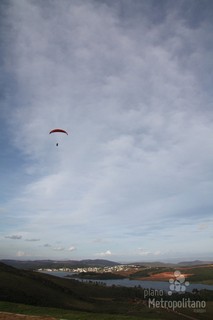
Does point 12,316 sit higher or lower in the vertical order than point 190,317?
higher

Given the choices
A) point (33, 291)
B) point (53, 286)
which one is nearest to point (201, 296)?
point (53, 286)

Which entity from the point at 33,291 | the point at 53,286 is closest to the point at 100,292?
the point at 53,286

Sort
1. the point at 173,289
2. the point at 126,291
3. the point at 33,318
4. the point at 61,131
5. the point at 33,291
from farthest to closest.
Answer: the point at 173,289 → the point at 126,291 → the point at 33,291 → the point at 61,131 → the point at 33,318

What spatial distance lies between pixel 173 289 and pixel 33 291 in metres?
97.6

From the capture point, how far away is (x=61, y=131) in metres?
48.7

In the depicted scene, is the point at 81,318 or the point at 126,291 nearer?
the point at 81,318

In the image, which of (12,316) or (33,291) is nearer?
(12,316)

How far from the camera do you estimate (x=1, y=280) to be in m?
100

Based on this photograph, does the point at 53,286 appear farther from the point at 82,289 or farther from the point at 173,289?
the point at 173,289

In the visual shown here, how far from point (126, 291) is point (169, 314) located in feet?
270

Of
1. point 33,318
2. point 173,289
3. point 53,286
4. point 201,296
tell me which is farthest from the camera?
point 173,289

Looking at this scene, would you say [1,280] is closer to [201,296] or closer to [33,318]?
[33,318]

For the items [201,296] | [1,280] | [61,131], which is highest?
[61,131]

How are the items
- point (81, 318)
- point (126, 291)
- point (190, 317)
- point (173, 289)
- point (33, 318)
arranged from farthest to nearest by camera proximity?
point (173, 289), point (126, 291), point (190, 317), point (81, 318), point (33, 318)
